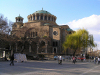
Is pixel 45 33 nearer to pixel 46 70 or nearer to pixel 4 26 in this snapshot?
pixel 4 26

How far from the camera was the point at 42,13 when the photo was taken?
1960 inches

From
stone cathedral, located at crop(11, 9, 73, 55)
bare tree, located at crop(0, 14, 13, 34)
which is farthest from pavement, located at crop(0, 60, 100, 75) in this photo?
stone cathedral, located at crop(11, 9, 73, 55)

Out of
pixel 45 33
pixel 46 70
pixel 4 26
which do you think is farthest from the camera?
pixel 45 33

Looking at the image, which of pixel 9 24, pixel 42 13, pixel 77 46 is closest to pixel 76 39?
pixel 77 46

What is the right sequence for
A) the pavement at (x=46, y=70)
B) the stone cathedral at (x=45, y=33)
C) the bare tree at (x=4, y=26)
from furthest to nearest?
the stone cathedral at (x=45, y=33) → the bare tree at (x=4, y=26) → the pavement at (x=46, y=70)

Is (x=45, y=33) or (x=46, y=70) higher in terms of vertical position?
(x=45, y=33)

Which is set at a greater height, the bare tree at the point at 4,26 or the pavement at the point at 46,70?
the bare tree at the point at 4,26

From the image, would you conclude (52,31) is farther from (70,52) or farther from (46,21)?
(70,52)

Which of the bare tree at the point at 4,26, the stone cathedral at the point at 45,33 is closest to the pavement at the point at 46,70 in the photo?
the bare tree at the point at 4,26

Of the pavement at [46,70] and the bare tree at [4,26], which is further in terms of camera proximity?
the bare tree at [4,26]

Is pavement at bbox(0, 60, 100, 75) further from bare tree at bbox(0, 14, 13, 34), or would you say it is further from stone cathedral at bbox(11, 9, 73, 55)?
stone cathedral at bbox(11, 9, 73, 55)

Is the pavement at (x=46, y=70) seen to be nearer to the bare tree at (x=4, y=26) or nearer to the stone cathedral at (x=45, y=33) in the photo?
the bare tree at (x=4, y=26)

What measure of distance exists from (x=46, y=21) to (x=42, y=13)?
3.58 m

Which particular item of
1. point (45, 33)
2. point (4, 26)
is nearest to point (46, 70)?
point (4, 26)
